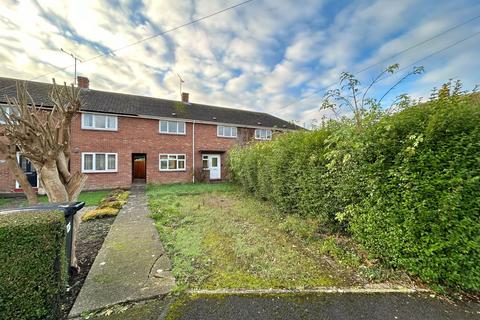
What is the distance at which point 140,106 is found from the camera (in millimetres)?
16422

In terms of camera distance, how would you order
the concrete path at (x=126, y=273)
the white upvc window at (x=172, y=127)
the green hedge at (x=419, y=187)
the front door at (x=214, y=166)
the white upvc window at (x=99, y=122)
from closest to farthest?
the green hedge at (x=419, y=187)
the concrete path at (x=126, y=273)
the white upvc window at (x=99, y=122)
the white upvc window at (x=172, y=127)
the front door at (x=214, y=166)

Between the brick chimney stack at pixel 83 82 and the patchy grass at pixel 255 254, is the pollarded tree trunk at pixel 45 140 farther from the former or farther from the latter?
the brick chimney stack at pixel 83 82

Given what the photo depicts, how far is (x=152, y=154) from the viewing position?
15.5m

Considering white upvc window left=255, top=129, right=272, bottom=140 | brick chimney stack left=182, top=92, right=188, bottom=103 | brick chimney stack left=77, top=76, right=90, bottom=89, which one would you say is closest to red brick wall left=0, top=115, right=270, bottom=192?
white upvc window left=255, top=129, right=272, bottom=140

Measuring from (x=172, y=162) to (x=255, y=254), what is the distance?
1382cm

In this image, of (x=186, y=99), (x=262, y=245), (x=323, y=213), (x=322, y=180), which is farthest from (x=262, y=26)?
(x=186, y=99)

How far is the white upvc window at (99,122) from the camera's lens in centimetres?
1326

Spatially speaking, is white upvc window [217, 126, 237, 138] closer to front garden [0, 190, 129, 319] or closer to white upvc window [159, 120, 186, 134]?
white upvc window [159, 120, 186, 134]

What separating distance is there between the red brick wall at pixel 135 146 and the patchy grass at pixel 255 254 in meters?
9.93

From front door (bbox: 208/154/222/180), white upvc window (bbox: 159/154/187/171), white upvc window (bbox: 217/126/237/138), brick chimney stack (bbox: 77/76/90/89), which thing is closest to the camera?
brick chimney stack (bbox: 77/76/90/89)

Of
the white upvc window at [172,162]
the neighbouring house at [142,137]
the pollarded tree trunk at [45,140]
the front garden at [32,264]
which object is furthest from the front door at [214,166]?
the front garden at [32,264]

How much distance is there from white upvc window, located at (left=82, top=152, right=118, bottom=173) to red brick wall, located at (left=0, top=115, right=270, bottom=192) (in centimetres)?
22

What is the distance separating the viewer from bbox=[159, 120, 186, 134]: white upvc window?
16016mm

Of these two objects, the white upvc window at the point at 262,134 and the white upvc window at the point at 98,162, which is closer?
the white upvc window at the point at 98,162
